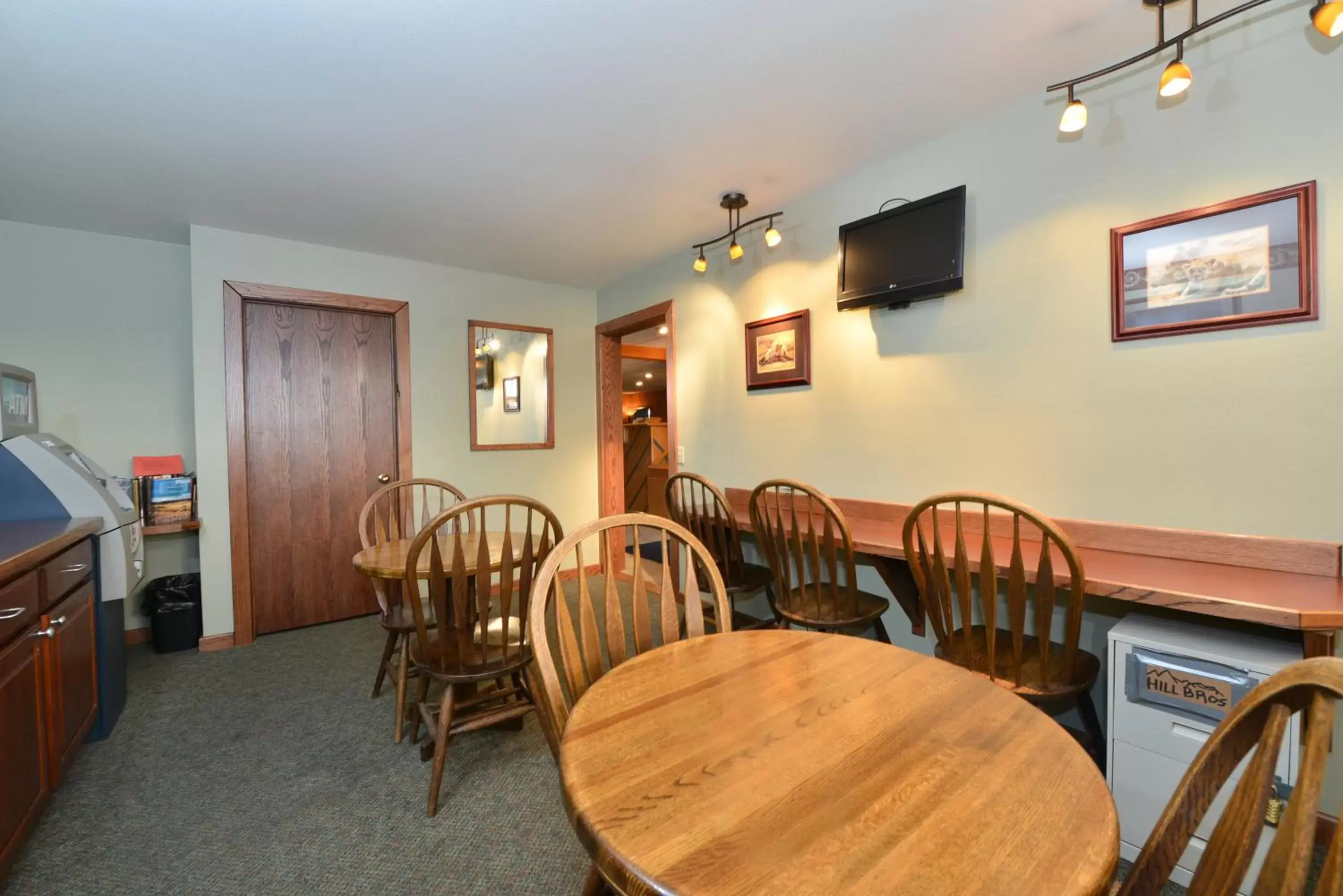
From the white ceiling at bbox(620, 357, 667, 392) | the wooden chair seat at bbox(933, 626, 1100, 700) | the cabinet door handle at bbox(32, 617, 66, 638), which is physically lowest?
the wooden chair seat at bbox(933, 626, 1100, 700)

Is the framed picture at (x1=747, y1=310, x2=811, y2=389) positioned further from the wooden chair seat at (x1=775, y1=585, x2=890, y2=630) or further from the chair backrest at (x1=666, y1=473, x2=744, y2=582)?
the wooden chair seat at (x1=775, y1=585, x2=890, y2=630)

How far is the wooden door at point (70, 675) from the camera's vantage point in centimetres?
174

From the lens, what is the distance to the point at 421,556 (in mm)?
2240

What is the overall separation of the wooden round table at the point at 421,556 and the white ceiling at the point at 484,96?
63.5 inches

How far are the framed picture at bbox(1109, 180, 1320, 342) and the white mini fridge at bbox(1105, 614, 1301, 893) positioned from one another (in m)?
0.94

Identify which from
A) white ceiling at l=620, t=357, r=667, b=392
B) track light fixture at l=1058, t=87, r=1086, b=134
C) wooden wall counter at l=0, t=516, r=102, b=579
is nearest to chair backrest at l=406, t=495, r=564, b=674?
wooden wall counter at l=0, t=516, r=102, b=579

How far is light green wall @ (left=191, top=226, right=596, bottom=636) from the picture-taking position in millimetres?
3145

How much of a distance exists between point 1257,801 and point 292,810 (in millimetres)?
2355

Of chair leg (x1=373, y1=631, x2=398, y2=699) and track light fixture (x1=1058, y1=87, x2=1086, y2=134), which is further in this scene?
chair leg (x1=373, y1=631, x2=398, y2=699)

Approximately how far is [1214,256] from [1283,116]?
0.40 meters

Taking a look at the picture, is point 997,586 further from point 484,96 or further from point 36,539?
point 36,539

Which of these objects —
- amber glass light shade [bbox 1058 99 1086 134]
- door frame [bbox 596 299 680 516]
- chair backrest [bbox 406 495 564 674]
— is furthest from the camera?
door frame [bbox 596 299 680 516]

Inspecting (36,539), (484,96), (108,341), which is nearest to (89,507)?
(36,539)

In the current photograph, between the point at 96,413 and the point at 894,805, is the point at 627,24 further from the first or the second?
the point at 96,413
